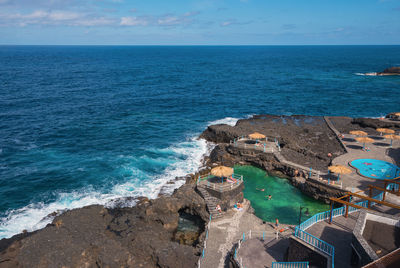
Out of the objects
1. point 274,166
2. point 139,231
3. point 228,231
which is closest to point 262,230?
point 228,231

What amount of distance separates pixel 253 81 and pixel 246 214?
99362 millimetres

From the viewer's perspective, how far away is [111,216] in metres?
29.8

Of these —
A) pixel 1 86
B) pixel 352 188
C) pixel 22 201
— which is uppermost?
pixel 1 86

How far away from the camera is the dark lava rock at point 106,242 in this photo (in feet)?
75.4

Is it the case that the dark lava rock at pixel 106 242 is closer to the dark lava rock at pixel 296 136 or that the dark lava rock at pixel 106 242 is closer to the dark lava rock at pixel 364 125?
the dark lava rock at pixel 296 136

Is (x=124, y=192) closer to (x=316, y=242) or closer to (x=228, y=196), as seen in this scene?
(x=228, y=196)

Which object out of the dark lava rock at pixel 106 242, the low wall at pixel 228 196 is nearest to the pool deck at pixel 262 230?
the low wall at pixel 228 196

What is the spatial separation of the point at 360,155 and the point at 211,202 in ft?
81.3

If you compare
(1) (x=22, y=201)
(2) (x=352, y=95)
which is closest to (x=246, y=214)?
(1) (x=22, y=201)

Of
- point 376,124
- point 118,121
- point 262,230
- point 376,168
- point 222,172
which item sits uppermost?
point 376,124

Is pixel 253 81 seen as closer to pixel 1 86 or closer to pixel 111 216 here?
pixel 1 86

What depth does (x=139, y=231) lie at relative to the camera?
1053 inches

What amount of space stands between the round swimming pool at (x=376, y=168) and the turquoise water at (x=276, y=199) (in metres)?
7.55

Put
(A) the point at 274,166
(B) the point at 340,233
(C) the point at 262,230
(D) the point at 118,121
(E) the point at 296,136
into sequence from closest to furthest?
(B) the point at 340,233, (C) the point at 262,230, (A) the point at 274,166, (E) the point at 296,136, (D) the point at 118,121
